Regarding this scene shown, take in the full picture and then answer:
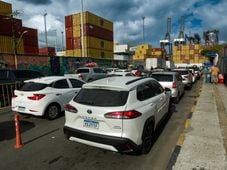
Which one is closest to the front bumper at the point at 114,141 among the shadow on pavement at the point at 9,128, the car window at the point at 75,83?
the shadow on pavement at the point at 9,128

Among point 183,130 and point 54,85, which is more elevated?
point 54,85

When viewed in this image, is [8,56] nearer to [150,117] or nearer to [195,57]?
[150,117]

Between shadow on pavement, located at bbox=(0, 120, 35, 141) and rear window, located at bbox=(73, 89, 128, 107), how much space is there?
2.72 metres

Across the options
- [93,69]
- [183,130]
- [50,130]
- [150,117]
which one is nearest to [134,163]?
[150,117]

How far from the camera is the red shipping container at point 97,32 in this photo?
41728mm

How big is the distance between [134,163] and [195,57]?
3626 inches

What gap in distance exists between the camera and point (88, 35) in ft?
137

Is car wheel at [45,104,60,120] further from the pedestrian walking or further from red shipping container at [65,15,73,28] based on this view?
red shipping container at [65,15,73,28]

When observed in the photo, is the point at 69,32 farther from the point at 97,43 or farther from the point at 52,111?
the point at 52,111

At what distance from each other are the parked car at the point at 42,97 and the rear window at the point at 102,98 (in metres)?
2.81

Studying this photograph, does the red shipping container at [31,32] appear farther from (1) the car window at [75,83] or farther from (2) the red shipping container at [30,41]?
(1) the car window at [75,83]

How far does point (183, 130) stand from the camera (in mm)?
6152

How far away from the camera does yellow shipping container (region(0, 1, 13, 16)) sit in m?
32.0

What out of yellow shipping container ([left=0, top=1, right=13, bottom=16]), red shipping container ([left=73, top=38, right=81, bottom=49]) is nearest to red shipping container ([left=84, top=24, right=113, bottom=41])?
red shipping container ([left=73, top=38, right=81, bottom=49])
